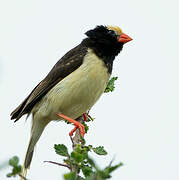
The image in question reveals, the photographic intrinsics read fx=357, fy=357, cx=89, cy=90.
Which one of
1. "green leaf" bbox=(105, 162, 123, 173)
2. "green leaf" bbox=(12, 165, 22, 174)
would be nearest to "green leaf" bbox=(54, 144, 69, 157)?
"green leaf" bbox=(12, 165, 22, 174)

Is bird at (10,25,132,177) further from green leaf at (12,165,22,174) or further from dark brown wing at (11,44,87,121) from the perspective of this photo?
green leaf at (12,165,22,174)

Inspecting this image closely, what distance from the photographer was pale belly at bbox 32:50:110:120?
612 centimetres

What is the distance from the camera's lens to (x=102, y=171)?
1940 mm

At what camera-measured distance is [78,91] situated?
6.16m

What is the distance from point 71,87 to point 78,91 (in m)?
0.14

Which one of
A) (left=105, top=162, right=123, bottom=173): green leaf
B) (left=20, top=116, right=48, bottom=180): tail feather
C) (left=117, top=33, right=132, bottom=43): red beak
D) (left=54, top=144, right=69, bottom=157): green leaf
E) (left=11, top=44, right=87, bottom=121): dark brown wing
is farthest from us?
(left=117, top=33, right=132, bottom=43): red beak

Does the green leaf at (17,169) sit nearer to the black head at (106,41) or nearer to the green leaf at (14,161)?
the green leaf at (14,161)

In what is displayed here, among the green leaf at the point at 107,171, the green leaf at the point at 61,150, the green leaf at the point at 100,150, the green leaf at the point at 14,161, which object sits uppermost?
the green leaf at the point at 100,150

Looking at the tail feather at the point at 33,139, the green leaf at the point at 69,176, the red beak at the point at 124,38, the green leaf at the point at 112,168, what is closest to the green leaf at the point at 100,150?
the green leaf at the point at 112,168

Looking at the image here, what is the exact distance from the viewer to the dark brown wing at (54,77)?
6.41 meters

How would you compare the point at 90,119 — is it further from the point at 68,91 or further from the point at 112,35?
the point at 112,35

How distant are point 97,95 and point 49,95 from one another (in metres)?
0.88

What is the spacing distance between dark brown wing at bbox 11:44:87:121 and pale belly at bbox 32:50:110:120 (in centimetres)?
9

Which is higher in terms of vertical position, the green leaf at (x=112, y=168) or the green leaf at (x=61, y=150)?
the green leaf at (x=61, y=150)
